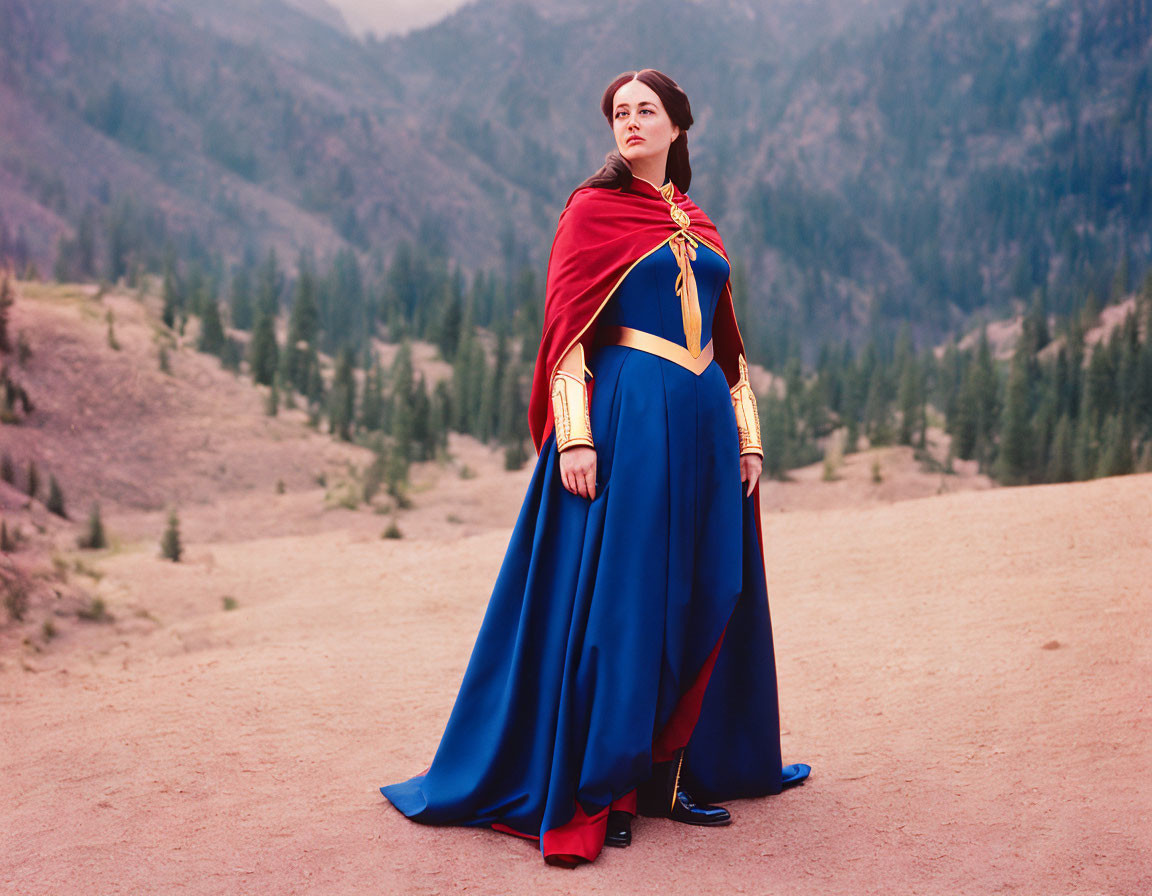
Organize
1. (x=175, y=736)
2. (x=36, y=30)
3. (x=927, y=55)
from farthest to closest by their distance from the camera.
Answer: (x=927, y=55) → (x=36, y=30) → (x=175, y=736)

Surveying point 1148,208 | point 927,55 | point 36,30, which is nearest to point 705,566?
point 1148,208

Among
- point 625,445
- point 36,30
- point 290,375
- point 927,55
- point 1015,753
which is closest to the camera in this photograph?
point 625,445

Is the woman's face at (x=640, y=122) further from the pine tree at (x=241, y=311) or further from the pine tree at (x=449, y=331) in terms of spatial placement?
the pine tree at (x=449, y=331)

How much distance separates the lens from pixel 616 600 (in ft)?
7.91

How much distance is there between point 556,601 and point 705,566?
0.42 meters

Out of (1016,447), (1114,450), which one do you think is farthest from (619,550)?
(1016,447)

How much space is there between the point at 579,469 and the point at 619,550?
24 cm

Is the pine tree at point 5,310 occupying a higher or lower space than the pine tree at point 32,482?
higher

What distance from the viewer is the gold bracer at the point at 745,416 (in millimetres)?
2723

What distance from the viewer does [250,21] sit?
40750mm

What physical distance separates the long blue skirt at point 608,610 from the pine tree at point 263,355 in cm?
1336

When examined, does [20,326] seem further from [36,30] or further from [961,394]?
[36,30]

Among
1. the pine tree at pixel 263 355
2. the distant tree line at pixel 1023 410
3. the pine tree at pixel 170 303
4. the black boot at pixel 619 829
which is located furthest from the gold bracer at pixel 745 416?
the pine tree at pixel 170 303

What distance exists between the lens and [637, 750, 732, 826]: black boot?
8.61ft
